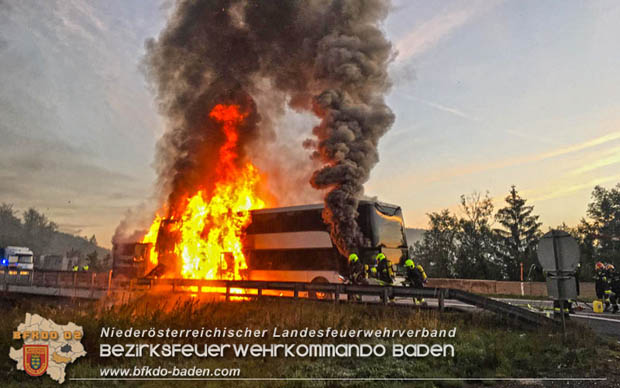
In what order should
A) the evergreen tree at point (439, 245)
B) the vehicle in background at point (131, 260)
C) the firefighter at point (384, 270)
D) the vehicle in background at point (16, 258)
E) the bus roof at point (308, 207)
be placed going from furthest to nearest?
the vehicle in background at point (16, 258), the evergreen tree at point (439, 245), the vehicle in background at point (131, 260), the bus roof at point (308, 207), the firefighter at point (384, 270)

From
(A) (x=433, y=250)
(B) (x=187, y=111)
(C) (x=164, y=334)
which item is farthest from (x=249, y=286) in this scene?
(A) (x=433, y=250)

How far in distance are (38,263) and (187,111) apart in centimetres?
3512

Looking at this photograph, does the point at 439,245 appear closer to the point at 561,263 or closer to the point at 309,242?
the point at 309,242

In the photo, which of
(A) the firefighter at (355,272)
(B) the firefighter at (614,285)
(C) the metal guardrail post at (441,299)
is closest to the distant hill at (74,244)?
(A) the firefighter at (355,272)

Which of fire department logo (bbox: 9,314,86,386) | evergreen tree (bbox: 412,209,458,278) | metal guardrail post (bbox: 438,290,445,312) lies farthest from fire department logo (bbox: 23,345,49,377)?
evergreen tree (bbox: 412,209,458,278)

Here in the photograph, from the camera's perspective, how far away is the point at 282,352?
746cm

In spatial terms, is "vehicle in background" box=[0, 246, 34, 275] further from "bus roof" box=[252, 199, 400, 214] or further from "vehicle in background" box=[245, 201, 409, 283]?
"bus roof" box=[252, 199, 400, 214]

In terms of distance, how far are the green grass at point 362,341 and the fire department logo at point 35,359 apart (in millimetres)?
117

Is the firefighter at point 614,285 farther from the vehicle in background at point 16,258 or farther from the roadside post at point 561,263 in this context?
the vehicle in background at point 16,258

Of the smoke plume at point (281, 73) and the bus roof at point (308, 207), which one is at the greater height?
the smoke plume at point (281, 73)

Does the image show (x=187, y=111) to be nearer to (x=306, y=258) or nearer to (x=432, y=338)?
(x=306, y=258)

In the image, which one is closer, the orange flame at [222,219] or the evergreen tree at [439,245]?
the orange flame at [222,219]

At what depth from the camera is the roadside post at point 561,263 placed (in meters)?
7.98

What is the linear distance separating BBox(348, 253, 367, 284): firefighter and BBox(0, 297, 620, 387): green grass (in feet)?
10.5
